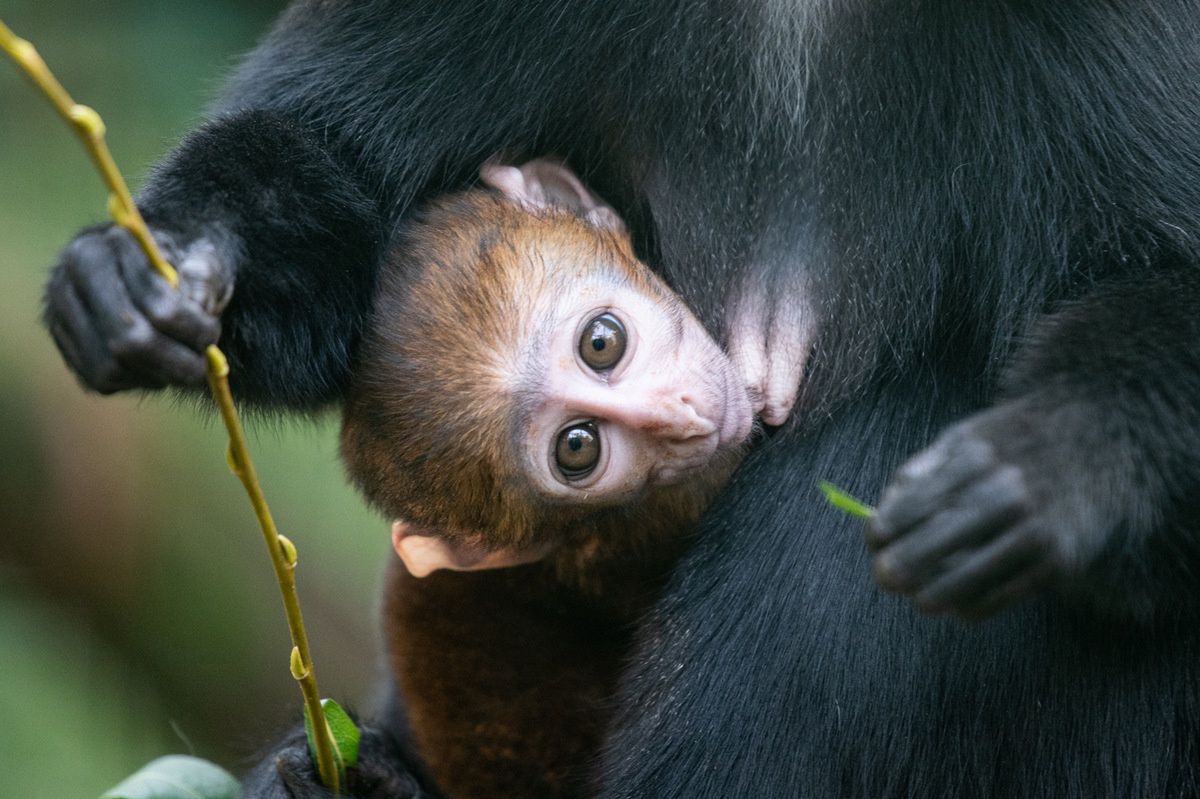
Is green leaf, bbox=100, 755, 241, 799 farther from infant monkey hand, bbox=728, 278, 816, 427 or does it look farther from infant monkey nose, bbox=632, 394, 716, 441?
infant monkey hand, bbox=728, 278, 816, 427

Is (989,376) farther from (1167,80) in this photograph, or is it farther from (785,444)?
(1167,80)

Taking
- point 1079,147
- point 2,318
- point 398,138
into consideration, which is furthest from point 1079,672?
point 2,318

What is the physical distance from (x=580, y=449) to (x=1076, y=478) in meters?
0.93

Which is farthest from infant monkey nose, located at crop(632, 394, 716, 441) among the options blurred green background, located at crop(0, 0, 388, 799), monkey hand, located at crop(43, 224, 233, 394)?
blurred green background, located at crop(0, 0, 388, 799)

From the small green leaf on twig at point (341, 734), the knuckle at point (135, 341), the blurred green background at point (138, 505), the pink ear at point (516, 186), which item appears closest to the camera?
the knuckle at point (135, 341)

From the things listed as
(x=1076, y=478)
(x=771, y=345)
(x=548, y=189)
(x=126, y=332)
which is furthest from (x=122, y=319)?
(x=1076, y=478)

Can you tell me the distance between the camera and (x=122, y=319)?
1.89 m

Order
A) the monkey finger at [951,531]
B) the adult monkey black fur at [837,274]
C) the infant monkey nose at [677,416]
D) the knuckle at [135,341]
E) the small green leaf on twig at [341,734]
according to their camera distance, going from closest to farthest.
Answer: the monkey finger at [951,531] → the knuckle at [135,341] → the adult monkey black fur at [837,274] → the small green leaf on twig at [341,734] → the infant monkey nose at [677,416]

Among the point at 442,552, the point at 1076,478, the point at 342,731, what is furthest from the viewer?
the point at 442,552

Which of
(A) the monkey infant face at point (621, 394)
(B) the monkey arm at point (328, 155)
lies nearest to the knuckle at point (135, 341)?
(B) the monkey arm at point (328, 155)

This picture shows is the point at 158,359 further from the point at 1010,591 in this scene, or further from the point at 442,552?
the point at 1010,591

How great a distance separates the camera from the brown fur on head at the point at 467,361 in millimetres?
2553

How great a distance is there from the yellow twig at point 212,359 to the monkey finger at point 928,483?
737mm

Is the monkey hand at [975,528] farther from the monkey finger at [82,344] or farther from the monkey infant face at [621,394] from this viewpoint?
the monkey finger at [82,344]
